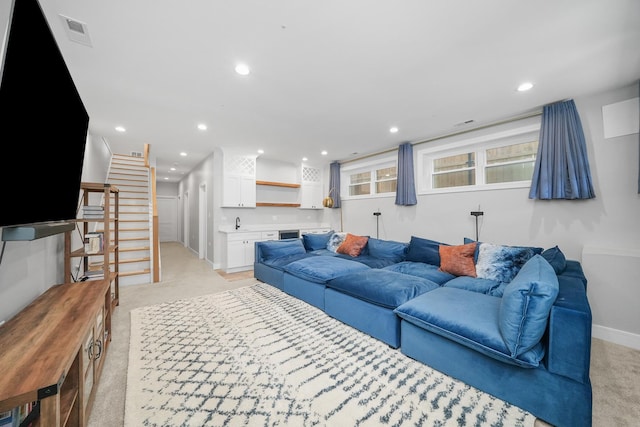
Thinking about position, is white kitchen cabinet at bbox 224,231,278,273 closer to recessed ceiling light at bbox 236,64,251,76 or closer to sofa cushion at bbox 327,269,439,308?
sofa cushion at bbox 327,269,439,308

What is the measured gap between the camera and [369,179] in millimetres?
5480

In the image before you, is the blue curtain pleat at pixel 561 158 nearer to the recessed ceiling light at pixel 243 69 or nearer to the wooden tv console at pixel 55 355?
the recessed ceiling light at pixel 243 69

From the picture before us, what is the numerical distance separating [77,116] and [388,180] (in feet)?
15.2

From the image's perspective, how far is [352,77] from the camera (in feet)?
7.64

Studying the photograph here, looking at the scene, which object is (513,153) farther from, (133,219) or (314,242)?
(133,219)

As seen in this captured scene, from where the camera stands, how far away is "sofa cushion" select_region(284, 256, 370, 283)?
9.22 feet

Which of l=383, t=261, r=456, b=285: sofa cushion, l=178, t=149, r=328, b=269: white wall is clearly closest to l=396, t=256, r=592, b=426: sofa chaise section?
l=383, t=261, r=456, b=285: sofa cushion

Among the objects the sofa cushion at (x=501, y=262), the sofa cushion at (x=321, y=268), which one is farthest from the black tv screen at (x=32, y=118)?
the sofa cushion at (x=501, y=262)

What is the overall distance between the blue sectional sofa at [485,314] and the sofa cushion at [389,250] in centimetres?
31

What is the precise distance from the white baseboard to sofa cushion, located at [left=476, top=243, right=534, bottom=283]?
937 millimetres

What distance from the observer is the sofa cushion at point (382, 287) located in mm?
2102

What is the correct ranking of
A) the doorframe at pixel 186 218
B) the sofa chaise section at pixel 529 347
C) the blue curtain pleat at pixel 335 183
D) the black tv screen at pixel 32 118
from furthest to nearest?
the doorframe at pixel 186 218, the blue curtain pleat at pixel 335 183, the sofa chaise section at pixel 529 347, the black tv screen at pixel 32 118

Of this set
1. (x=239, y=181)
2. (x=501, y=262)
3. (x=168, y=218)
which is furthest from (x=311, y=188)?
(x=168, y=218)

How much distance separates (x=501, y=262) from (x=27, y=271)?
4.06m
